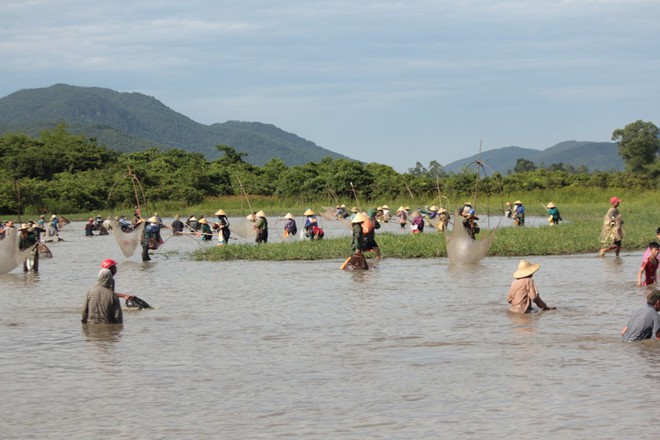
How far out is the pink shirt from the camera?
13.6 metres

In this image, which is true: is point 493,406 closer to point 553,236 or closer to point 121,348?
point 121,348

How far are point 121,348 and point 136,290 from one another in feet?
22.0

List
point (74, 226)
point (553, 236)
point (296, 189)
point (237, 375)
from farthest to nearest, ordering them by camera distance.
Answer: point (296, 189) → point (74, 226) → point (553, 236) → point (237, 375)

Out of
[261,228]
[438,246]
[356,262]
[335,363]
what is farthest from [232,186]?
[335,363]

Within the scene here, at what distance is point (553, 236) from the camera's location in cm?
2573

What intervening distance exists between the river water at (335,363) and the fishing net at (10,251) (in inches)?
110

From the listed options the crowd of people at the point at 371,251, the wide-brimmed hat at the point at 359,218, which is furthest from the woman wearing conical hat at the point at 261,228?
the wide-brimmed hat at the point at 359,218

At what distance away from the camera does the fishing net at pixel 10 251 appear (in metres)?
21.2

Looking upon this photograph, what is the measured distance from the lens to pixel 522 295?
44.8ft

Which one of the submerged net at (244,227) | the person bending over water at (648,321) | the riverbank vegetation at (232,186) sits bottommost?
the person bending over water at (648,321)

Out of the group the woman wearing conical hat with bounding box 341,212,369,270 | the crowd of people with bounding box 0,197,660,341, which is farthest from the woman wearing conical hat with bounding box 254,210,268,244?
the woman wearing conical hat with bounding box 341,212,369,270

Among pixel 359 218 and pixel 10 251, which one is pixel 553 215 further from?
pixel 10 251

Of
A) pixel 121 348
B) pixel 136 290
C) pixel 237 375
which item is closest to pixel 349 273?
pixel 136 290

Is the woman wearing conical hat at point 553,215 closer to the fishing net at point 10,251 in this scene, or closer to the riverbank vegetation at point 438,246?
the riverbank vegetation at point 438,246
